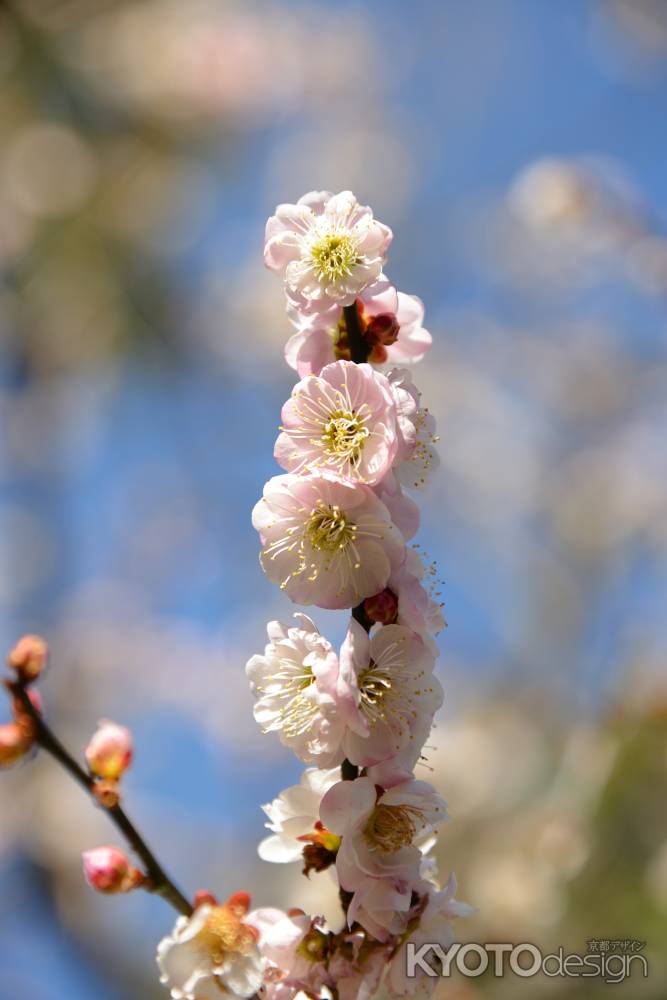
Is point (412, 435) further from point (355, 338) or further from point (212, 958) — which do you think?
point (212, 958)

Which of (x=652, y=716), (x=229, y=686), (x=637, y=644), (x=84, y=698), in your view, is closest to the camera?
(x=652, y=716)

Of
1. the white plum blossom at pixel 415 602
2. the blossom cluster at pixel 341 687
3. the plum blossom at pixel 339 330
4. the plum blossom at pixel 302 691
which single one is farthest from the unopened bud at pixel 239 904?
the plum blossom at pixel 339 330

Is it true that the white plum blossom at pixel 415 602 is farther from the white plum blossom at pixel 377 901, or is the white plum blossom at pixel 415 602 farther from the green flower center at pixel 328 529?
the white plum blossom at pixel 377 901

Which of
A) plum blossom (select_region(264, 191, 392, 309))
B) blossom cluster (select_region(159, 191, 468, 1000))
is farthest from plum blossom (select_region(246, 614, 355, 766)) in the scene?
plum blossom (select_region(264, 191, 392, 309))

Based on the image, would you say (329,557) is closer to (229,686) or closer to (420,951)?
(420,951)

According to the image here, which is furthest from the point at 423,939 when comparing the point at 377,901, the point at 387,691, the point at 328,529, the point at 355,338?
the point at 355,338

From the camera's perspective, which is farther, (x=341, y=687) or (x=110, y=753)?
(x=110, y=753)

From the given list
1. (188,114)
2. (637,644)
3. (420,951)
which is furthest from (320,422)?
(188,114)
